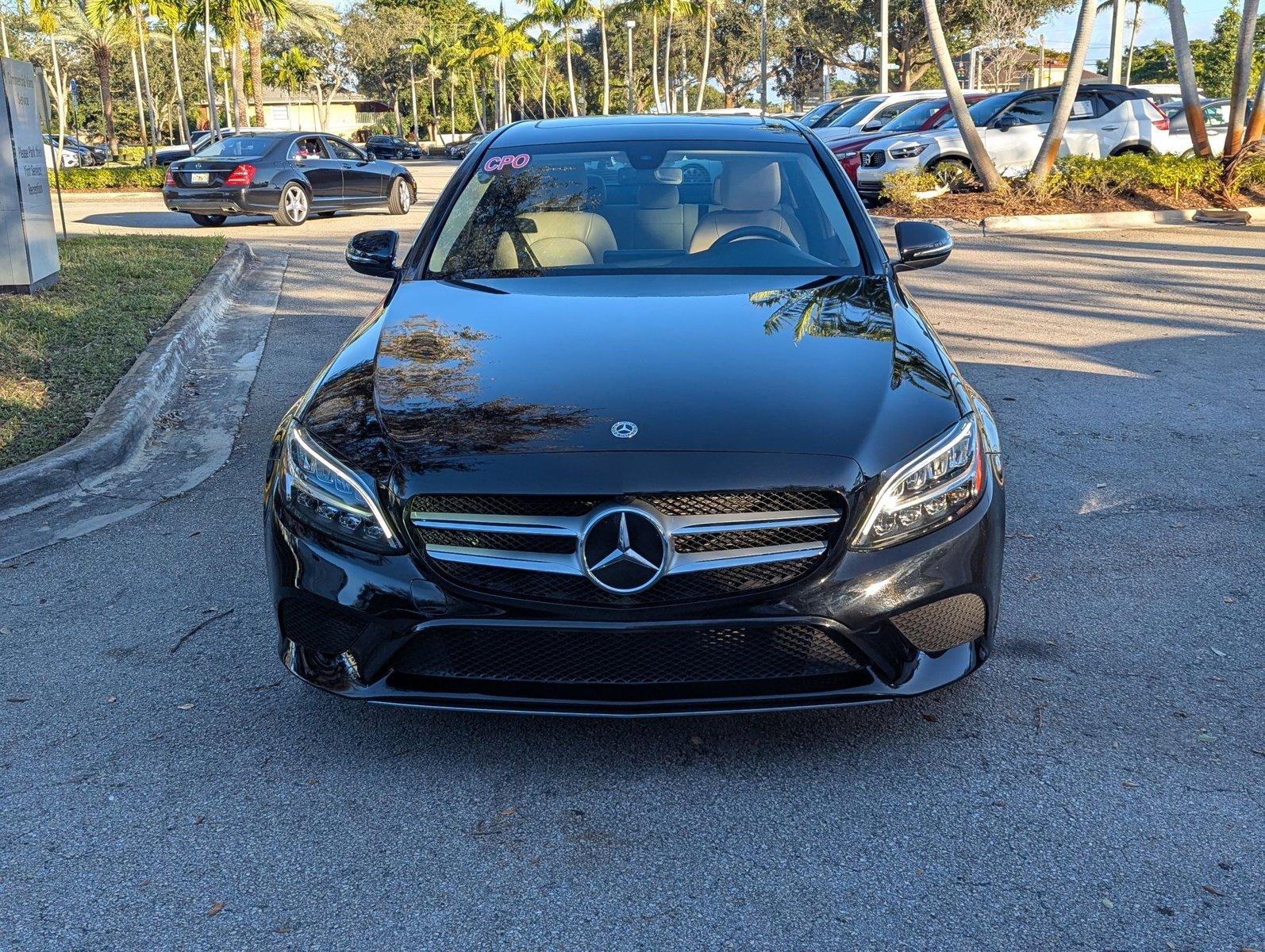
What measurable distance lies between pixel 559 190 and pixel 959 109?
13124 millimetres

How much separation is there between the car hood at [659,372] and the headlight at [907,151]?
15204mm

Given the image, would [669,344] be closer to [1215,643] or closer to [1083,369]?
[1215,643]

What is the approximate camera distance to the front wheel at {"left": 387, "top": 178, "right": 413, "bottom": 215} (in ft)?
69.7

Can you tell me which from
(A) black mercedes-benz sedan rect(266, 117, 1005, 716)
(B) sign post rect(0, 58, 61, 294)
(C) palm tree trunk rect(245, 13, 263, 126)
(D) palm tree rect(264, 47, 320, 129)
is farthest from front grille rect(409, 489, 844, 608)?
(D) palm tree rect(264, 47, 320, 129)

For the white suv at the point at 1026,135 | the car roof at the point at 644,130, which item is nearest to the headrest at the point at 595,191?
the car roof at the point at 644,130

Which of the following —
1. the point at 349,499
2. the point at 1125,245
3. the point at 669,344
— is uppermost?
the point at 669,344

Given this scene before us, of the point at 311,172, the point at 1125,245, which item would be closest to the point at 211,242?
the point at 311,172

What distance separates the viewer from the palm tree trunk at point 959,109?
54.4 feet

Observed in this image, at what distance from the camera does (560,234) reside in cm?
465

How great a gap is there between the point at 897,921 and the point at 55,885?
5.86 feet

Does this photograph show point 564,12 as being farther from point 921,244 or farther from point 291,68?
point 921,244

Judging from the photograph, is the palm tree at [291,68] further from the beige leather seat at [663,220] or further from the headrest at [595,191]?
the beige leather seat at [663,220]

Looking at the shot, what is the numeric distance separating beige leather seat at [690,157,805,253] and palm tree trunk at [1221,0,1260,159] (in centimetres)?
1426

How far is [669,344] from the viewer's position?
3.59 m
